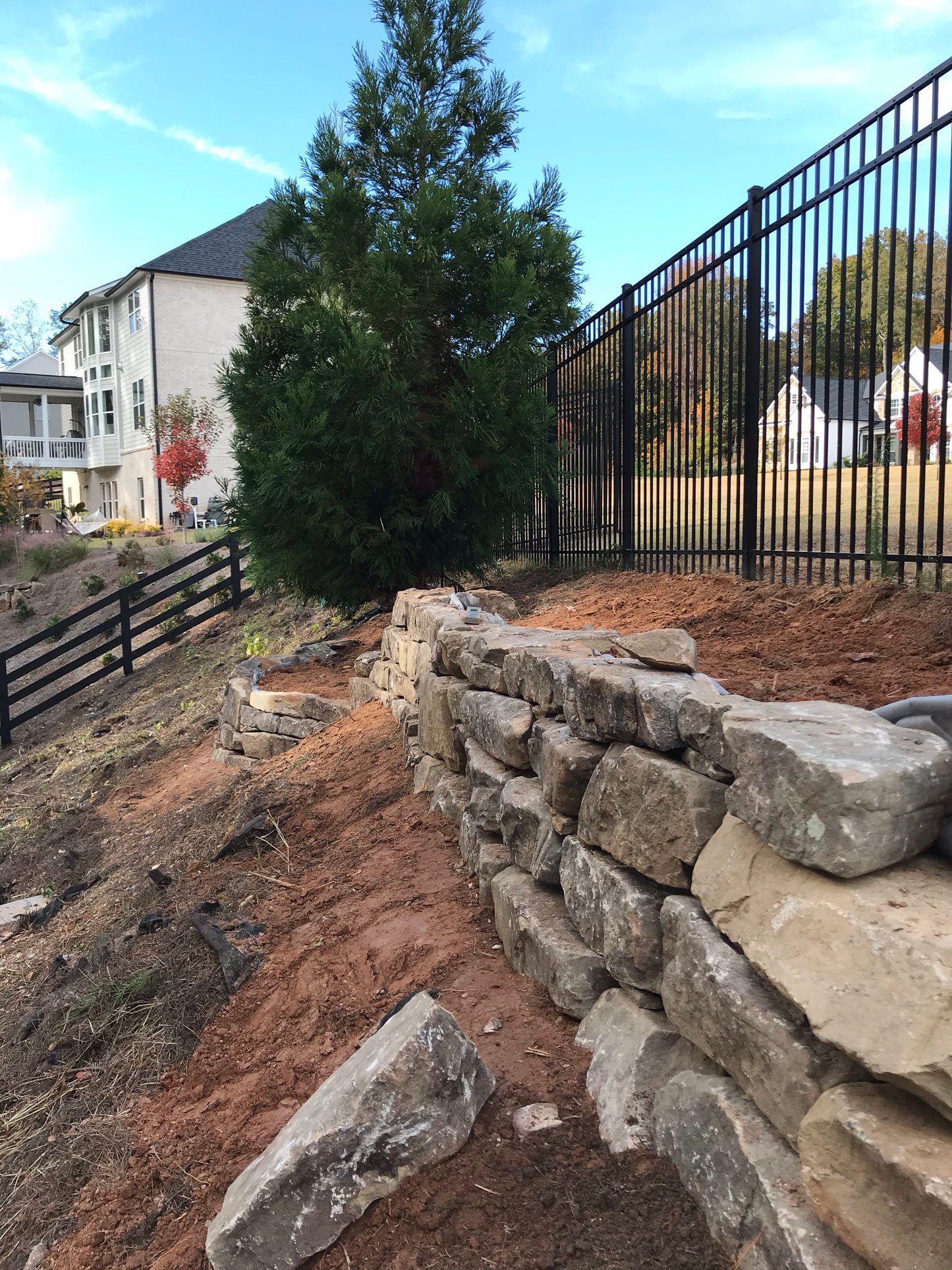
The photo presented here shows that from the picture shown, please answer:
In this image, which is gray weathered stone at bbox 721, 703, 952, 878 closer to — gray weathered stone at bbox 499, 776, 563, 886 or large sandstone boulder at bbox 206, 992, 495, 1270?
large sandstone boulder at bbox 206, 992, 495, 1270

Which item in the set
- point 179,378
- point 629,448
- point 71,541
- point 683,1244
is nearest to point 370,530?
point 629,448

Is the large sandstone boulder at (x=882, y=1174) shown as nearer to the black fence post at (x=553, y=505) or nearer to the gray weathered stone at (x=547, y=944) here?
the gray weathered stone at (x=547, y=944)

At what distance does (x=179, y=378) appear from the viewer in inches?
1235

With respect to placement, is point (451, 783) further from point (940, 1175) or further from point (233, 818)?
point (940, 1175)

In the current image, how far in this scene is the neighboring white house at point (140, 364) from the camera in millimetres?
31125

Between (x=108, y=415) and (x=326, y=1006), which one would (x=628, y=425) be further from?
(x=108, y=415)

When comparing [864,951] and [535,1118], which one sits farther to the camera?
[535,1118]

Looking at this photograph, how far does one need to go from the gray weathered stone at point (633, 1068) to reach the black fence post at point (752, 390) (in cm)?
370

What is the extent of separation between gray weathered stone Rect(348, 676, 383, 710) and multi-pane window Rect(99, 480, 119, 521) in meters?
32.7

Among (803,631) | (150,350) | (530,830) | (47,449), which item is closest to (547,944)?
(530,830)

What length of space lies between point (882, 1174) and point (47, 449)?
43.3 metres

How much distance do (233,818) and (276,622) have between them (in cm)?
789

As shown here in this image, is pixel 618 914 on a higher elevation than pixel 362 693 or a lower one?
higher

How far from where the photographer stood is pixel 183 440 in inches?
1062
